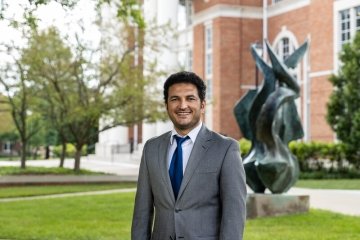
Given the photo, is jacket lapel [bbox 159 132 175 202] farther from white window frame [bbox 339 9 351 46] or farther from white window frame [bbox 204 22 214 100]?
white window frame [bbox 204 22 214 100]

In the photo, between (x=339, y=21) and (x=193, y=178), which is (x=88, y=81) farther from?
(x=193, y=178)

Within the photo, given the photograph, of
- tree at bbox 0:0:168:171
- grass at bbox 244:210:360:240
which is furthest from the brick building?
grass at bbox 244:210:360:240

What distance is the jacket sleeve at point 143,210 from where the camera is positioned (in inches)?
134

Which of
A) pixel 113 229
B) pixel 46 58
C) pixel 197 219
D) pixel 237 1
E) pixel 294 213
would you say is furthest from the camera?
pixel 237 1

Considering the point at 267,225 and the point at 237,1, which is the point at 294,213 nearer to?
the point at 267,225

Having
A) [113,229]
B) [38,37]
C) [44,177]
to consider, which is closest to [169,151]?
[113,229]

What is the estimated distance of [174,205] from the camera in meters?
3.20

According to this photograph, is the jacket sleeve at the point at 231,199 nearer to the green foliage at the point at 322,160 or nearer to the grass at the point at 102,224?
the grass at the point at 102,224

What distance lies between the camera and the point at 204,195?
3.21 m

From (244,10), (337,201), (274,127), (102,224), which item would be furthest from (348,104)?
(244,10)

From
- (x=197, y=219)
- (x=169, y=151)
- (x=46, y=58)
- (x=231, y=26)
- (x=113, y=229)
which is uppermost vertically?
(x=231, y=26)

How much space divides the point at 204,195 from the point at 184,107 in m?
0.44

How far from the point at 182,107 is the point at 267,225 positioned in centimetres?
722

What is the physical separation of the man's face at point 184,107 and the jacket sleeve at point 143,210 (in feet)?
1.07
